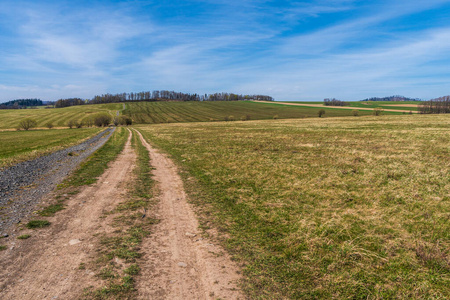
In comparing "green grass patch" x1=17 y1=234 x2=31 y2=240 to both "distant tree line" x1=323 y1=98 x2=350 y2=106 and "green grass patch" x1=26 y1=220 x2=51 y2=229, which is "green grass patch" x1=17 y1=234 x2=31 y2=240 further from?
"distant tree line" x1=323 y1=98 x2=350 y2=106

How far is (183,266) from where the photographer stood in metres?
5.37

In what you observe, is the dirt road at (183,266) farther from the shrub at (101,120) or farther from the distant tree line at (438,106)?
the distant tree line at (438,106)

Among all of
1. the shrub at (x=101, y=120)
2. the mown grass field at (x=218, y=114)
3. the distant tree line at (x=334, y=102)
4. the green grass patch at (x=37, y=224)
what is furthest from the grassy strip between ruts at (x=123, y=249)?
the distant tree line at (x=334, y=102)

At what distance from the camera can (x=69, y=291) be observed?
442cm

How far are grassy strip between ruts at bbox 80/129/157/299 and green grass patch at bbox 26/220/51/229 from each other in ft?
6.68

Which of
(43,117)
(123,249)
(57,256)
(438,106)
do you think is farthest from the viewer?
(43,117)

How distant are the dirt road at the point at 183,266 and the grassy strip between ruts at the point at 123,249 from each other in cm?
29

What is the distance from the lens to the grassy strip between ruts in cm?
451

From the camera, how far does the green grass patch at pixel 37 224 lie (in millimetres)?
7064

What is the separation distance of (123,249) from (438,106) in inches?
5209

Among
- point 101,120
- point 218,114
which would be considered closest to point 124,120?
point 101,120

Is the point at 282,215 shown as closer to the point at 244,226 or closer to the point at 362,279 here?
the point at 244,226

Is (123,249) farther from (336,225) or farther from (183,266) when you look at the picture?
(336,225)

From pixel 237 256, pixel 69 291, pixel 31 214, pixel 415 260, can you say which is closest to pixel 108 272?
pixel 69 291
